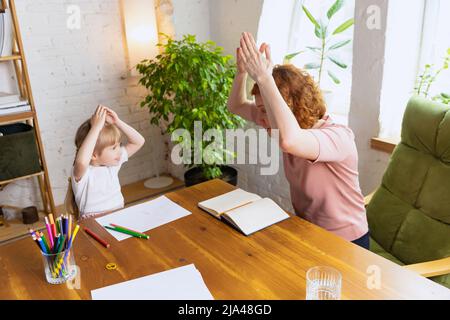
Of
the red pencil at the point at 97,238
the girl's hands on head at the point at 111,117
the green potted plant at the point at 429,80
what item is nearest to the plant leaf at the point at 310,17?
the green potted plant at the point at 429,80

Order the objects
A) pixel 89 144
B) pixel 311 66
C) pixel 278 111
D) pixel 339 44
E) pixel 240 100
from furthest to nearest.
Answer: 1. pixel 311 66
2. pixel 339 44
3. pixel 240 100
4. pixel 89 144
5. pixel 278 111

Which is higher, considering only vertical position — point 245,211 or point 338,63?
point 338,63

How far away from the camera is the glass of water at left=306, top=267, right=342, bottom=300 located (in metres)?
0.94

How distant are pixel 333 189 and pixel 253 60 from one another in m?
0.53

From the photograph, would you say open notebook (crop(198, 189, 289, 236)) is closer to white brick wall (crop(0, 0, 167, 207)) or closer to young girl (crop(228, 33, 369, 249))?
young girl (crop(228, 33, 369, 249))

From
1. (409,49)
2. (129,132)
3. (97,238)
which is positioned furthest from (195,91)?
(97,238)

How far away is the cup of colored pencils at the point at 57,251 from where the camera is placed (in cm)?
104

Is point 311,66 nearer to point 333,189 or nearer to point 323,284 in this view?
point 333,189

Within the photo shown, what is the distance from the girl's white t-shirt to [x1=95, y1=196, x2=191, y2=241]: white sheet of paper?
0.27 meters

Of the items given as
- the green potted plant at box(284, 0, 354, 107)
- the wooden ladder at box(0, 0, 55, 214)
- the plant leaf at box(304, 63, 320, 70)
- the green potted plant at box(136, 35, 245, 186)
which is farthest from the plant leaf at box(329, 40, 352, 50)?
the wooden ladder at box(0, 0, 55, 214)

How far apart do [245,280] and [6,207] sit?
2438mm

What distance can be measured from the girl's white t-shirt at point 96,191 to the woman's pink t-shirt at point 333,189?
744 mm

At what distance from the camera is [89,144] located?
5.13ft
